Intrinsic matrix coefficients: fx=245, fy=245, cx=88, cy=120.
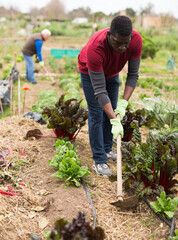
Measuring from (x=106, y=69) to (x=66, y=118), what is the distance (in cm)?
98

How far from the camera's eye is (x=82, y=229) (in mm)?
1482

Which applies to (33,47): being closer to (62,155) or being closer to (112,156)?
(112,156)

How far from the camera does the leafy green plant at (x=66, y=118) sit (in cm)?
329

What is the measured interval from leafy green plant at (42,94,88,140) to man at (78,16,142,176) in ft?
1.46

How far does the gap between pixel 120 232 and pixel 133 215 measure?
260 mm

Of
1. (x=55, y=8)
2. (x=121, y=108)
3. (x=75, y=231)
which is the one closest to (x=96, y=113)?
(x=121, y=108)

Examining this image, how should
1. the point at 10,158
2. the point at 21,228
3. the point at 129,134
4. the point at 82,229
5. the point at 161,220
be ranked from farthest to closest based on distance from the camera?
the point at 129,134 < the point at 10,158 < the point at 161,220 < the point at 21,228 < the point at 82,229

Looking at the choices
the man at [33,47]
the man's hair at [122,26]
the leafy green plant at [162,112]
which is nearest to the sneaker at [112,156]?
the leafy green plant at [162,112]

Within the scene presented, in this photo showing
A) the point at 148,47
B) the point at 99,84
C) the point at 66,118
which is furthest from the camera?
the point at 148,47

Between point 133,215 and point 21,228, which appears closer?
point 21,228

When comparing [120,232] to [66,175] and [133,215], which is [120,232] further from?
[66,175]

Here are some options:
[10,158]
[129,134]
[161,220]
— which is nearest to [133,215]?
[161,220]

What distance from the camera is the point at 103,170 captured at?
2863mm

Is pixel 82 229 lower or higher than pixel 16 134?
higher
